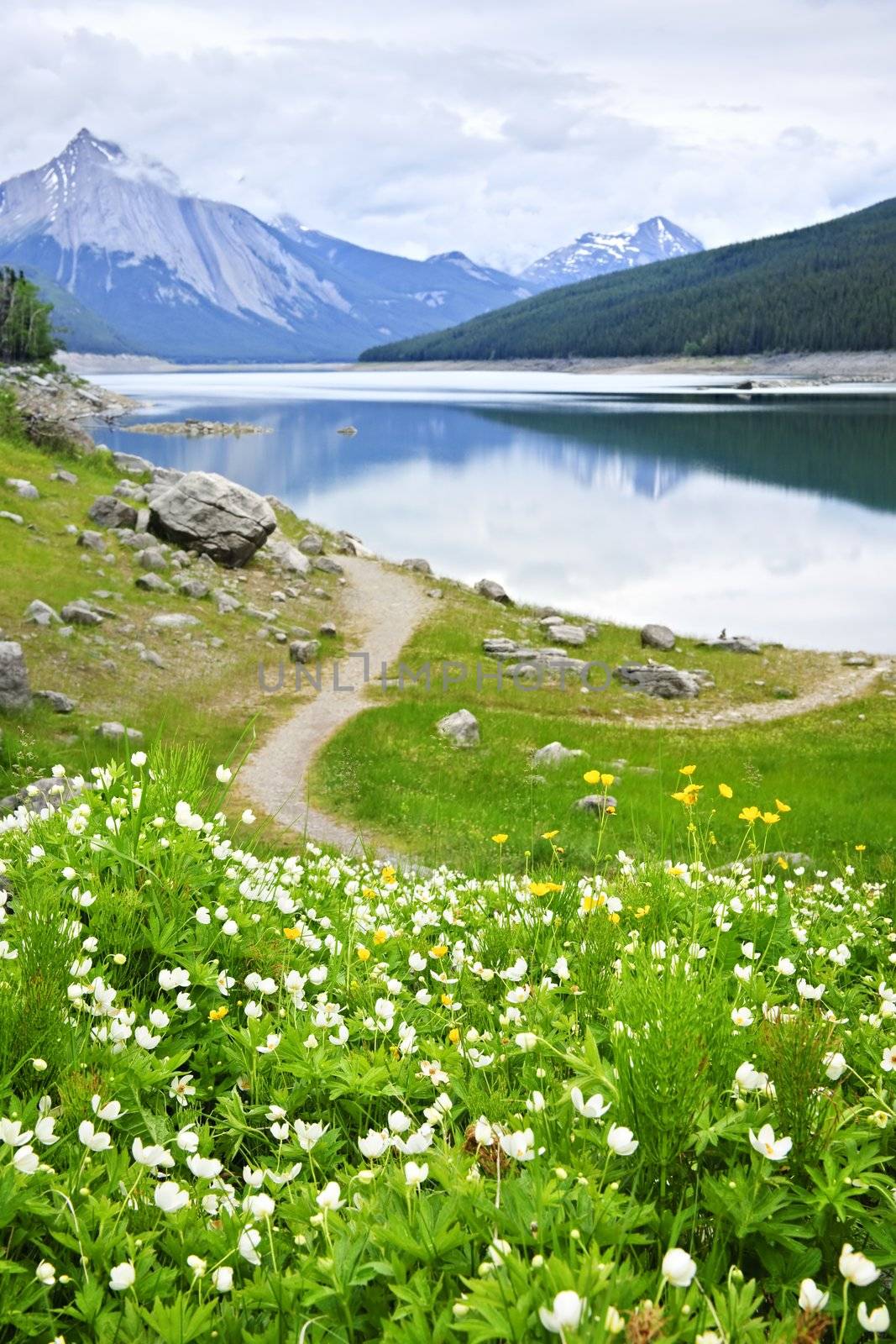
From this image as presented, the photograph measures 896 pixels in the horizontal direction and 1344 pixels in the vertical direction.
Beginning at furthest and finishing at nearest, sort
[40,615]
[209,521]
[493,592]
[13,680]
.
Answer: [493,592] < [209,521] < [40,615] < [13,680]

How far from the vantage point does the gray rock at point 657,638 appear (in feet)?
106

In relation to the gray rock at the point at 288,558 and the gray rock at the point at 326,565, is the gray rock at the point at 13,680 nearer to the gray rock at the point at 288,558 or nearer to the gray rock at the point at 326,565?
the gray rock at the point at 288,558

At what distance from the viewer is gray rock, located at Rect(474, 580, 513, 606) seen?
126ft

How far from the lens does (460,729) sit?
21.5 m

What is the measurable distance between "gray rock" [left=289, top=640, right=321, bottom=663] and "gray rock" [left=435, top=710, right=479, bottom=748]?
19.5ft

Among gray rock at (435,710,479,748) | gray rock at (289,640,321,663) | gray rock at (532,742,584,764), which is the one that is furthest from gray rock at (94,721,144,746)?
gray rock at (289,640,321,663)

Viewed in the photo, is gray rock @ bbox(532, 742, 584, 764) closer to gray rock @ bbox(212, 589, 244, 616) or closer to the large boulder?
gray rock @ bbox(212, 589, 244, 616)

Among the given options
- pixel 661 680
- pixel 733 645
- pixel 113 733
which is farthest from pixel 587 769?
pixel 733 645

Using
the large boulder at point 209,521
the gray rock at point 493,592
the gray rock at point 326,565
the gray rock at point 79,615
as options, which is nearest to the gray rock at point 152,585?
the gray rock at point 79,615

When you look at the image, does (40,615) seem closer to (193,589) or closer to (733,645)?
(193,589)

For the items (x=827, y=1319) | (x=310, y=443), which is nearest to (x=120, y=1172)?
(x=827, y=1319)

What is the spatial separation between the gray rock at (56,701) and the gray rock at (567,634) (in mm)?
17383

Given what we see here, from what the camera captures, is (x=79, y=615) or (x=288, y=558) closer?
(x=79, y=615)

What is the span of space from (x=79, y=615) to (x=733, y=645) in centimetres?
2157
